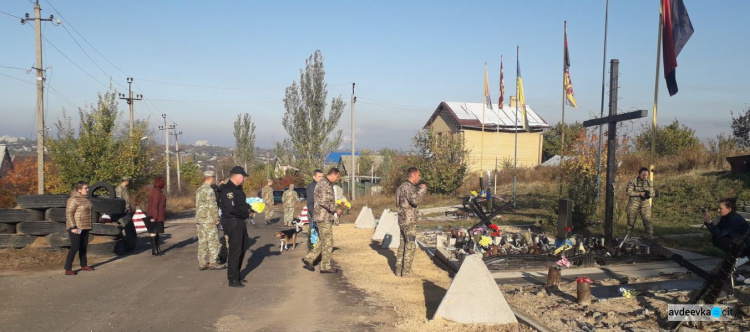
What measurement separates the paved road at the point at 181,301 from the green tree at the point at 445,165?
22.0 m

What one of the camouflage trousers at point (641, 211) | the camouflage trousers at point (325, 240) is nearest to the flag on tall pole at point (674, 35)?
the camouflage trousers at point (641, 211)

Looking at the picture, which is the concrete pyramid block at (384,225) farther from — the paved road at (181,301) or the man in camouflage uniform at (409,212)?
the man in camouflage uniform at (409,212)

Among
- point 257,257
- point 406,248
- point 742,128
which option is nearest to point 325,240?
point 406,248

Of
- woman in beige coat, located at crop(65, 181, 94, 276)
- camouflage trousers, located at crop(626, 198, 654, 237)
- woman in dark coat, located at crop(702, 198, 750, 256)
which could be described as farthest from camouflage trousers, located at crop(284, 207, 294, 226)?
woman in dark coat, located at crop(702, 198, 750, 256)

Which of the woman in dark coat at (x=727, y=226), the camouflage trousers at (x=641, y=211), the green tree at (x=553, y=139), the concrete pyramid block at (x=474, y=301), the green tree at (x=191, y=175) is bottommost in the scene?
the green tree at (x=191, y=175)

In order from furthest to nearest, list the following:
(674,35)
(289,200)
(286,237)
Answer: (289,200), (286,237), (674,35)

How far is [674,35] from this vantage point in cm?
1208

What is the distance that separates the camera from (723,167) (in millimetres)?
25844

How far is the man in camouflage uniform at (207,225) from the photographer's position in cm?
1077

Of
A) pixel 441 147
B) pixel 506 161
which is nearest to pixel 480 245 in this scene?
pixel 441 147

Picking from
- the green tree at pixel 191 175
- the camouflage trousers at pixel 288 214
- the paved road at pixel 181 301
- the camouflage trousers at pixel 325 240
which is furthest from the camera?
the green tree at pixel 191 175

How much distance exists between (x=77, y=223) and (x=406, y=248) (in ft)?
19.8

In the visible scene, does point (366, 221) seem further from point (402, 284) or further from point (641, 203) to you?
point (402, 284)

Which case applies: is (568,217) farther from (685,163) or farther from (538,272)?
(685,163)
